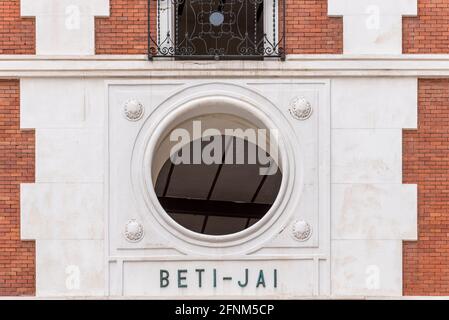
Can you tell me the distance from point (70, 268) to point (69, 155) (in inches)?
53.8

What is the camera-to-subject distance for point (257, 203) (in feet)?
73.0

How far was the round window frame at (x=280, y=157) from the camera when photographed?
52.3 feet

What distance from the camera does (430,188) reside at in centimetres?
1608

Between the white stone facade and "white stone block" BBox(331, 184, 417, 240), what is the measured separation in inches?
0.5

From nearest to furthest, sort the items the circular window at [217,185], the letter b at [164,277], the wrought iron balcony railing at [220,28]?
1. the letter b at [164,277]
2. the wrought iron balcony railing at [220,28]
3. the circular window at [217,185]

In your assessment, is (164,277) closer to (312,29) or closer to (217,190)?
(312,29)

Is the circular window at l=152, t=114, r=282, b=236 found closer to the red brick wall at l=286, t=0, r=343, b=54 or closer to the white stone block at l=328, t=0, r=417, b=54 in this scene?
the red brick wall at l=286, t=0, r=343, b=54

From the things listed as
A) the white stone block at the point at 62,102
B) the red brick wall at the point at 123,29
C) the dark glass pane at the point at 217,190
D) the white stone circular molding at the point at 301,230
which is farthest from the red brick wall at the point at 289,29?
the dark glass pane at the point at 217,190

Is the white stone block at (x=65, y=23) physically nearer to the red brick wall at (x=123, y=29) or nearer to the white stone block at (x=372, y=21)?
the red brick wall at (x=123, y=29)

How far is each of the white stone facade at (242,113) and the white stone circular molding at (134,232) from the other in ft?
0.20

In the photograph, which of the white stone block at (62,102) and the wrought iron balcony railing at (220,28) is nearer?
the white stone block at (62,102)

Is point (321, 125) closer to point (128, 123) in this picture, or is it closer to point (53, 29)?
point (128, 123)

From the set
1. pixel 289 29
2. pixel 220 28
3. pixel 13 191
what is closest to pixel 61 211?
pixel 13 191
